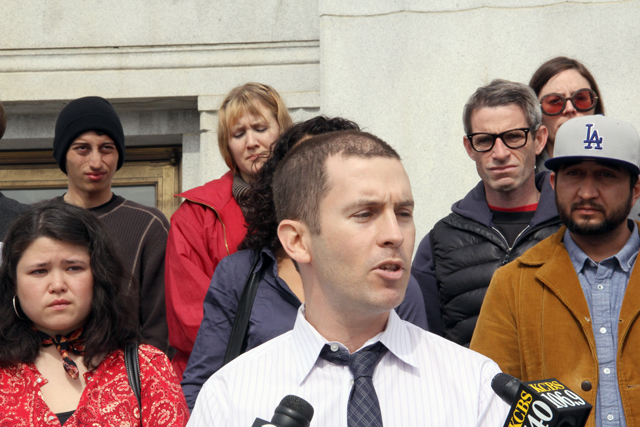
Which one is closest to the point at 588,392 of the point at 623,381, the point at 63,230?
the point at 623,381

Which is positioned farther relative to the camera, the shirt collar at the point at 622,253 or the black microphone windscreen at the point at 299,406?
the shirt collar at the point at 622,253

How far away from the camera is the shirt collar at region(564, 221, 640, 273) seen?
2742 millimetres

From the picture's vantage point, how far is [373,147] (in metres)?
1.93

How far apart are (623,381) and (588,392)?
12cm

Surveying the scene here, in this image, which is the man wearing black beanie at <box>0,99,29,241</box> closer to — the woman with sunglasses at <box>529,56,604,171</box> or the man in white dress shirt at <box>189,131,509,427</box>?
the man in white dress shirt at <box>189,131,509,427</box>

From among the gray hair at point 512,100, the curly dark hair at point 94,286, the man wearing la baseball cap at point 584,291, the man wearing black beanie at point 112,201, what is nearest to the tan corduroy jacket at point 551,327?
the man wearing la baseball cap at point 584,291

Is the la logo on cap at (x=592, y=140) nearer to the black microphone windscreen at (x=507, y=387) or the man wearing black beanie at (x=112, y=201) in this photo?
the black microphone windscreen at (x=507, y=387)

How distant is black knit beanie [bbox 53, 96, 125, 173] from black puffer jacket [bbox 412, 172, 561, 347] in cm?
176

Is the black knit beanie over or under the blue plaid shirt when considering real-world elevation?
over

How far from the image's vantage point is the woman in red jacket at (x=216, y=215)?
323cm

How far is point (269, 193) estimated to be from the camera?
293 cm

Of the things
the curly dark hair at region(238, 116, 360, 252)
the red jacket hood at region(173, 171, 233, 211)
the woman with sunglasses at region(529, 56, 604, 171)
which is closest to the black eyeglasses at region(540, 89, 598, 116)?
the woman with sunglasses at region(529, 56, 604, 171)

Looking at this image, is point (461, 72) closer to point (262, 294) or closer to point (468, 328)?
point (468, 328)

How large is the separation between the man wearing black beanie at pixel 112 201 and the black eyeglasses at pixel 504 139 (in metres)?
1.66
